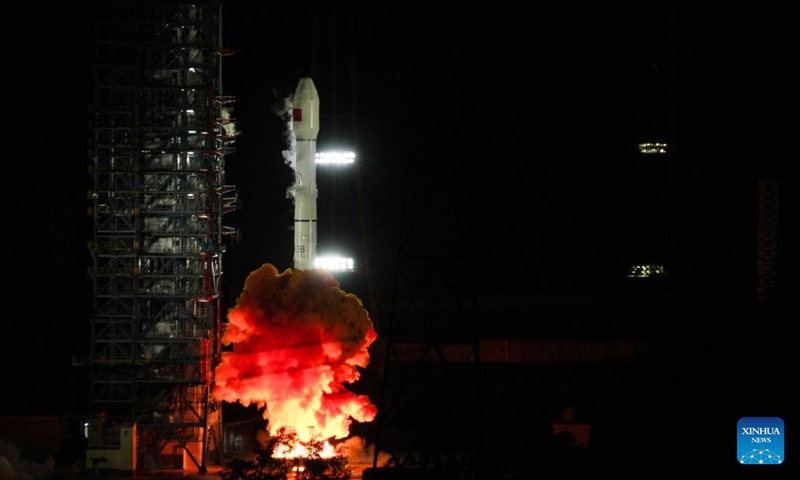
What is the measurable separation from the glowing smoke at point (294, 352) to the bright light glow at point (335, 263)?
491 cm

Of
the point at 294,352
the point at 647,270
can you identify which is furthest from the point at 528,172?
the point at 294,352

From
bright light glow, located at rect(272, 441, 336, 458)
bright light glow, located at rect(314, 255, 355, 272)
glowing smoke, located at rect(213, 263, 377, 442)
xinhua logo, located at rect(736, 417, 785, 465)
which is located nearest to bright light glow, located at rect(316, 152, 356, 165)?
bright light glow, located at rect(314, 255, 355, 272)

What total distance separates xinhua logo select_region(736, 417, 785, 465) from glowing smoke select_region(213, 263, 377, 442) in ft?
37.7

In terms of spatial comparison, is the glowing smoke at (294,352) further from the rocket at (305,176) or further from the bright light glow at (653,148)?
the bright light glow at (653,148)

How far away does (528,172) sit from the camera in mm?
41156

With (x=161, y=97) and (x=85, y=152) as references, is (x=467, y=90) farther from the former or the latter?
(x=85, y=152)

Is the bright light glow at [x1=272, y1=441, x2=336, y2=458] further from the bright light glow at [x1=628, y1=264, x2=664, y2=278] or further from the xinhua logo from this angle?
the bright light glow at [x1=628, y1=264, x2=664, y2=278]

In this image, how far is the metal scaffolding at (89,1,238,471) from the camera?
29844 millimetres

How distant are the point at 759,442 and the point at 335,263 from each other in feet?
55.2

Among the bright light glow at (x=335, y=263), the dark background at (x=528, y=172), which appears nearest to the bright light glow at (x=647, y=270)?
the dark background at (x=528, y=172)

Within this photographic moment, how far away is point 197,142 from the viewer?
3020 centimetres

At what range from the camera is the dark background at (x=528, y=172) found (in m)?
34.2

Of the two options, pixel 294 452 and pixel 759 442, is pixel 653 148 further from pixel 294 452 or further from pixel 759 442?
pixel 759 442

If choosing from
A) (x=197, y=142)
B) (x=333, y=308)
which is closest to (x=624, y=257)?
(x=333, y=308)
